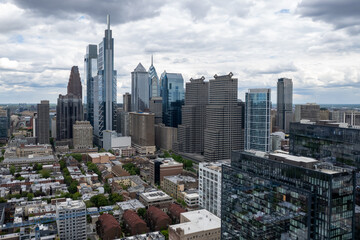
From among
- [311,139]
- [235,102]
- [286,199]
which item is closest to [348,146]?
[311,139]

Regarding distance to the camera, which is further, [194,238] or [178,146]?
[178,146]

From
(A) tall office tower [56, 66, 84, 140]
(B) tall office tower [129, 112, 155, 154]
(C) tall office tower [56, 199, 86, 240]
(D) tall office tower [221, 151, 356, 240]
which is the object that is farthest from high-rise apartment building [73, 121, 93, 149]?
(D) tall office tower [221, 151, 356, 240]

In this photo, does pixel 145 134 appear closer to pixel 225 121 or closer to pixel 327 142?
pixel 225 121

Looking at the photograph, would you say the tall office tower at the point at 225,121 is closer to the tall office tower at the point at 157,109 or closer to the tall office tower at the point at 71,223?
the tall office tower at the point at 71,223

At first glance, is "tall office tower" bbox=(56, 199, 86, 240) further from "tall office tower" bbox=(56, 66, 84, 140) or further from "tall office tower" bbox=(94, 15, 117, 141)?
"tall office tower" bbox=(56, 66, 84, 140)

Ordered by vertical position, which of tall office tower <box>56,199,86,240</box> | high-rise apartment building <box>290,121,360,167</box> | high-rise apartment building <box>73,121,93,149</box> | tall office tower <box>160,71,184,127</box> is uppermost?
tall office tower <box>160,71,184,127</box>

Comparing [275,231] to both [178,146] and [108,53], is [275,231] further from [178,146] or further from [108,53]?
[108,53]
